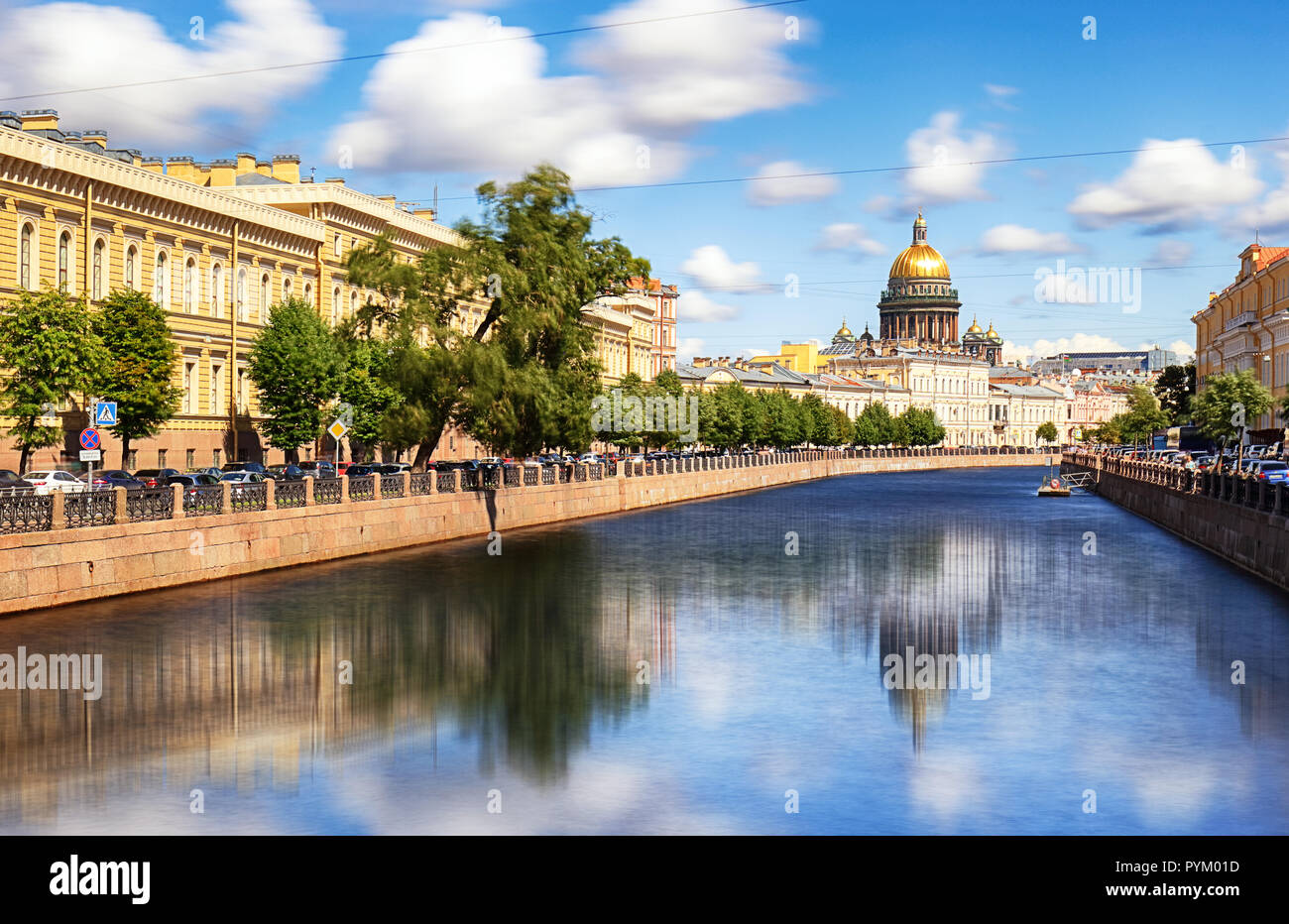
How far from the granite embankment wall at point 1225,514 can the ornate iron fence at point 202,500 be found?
21.6 metres

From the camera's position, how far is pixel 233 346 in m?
51.3

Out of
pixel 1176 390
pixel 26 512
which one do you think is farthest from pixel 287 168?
pixel 1176 390

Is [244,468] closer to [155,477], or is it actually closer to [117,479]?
[155,477]

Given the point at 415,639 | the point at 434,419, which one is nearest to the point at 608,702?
the point at 415,639

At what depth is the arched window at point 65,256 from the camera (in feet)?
140

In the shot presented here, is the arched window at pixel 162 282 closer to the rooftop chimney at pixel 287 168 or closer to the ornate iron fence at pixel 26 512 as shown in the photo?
the rooftop chimney at pixel 287 168

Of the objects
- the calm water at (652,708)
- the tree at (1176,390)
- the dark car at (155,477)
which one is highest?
the tree at (1176,390)

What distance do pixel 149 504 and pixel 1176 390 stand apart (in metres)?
114

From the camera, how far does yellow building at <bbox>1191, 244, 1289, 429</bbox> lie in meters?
69.8

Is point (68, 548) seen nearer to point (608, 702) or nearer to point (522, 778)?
point (608, 702)

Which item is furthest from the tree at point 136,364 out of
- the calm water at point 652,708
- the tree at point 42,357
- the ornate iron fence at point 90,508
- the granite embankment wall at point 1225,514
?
the granite embankment wall at point 1225,514

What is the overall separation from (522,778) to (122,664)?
817cm

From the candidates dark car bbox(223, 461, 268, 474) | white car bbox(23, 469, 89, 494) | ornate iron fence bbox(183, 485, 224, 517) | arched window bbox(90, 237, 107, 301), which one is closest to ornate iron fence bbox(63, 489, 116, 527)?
ornate iron fence bbox(183, 485, 224, 517)

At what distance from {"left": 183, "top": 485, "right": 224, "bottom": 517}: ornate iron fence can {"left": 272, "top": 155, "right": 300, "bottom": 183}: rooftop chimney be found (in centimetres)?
3640
